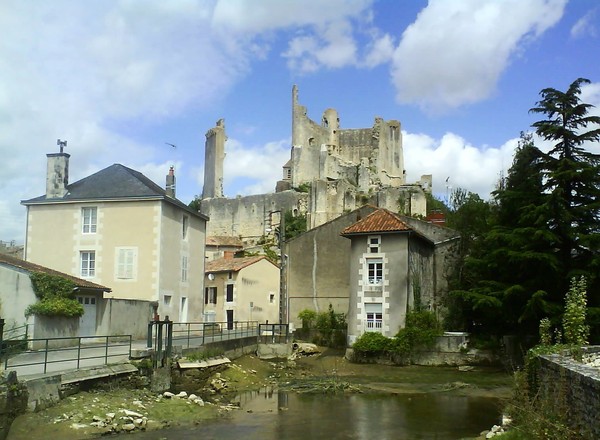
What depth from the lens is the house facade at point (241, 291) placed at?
37.7 m

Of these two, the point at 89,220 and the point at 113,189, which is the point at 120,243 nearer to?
the point at 89,220

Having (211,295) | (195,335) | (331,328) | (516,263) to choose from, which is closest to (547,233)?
(516,263)

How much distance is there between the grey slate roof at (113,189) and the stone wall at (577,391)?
60.3ft

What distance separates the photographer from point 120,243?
2495 cm

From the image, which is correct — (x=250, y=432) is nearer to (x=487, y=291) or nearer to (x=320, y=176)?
(x=487, y=291)

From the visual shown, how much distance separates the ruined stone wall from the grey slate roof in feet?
132

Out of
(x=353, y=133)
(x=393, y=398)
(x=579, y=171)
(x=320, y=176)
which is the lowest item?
(x=393, y=398)

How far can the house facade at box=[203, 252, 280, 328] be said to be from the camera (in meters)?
37.7

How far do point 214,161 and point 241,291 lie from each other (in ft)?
146

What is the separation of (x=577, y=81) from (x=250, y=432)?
753 inches

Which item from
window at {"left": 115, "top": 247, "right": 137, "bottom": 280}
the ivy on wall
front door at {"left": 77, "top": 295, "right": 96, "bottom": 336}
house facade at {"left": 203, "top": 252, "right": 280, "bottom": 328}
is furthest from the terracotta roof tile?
the ivy on wall

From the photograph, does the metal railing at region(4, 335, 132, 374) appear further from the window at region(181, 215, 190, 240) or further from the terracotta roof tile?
the terracotta roof tile

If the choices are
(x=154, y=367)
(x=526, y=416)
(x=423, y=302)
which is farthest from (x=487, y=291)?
(x=526, y=416)

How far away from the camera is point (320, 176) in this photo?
249ft
